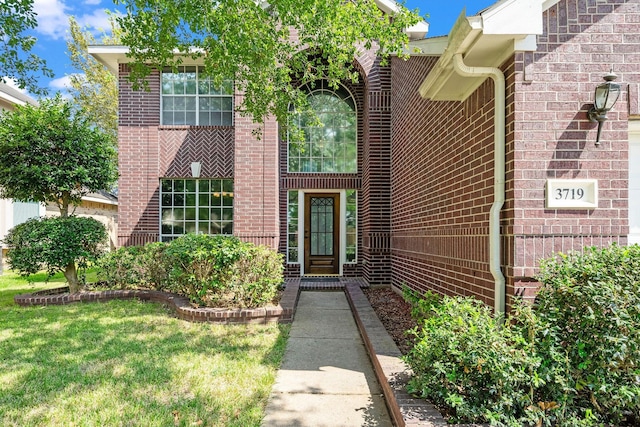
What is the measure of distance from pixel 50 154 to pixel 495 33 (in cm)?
783

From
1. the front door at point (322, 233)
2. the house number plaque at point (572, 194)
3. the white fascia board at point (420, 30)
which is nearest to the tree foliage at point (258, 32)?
the white fascia board at point (420, 30)

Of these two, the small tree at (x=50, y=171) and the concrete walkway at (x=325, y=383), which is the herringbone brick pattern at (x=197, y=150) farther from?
the concrete walkway at (x=325, y=383)

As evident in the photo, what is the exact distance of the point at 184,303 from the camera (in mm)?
6305

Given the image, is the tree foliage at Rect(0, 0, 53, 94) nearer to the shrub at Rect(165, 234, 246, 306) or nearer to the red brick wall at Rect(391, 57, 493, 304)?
the shrub at Rect(165, 234, 246, 306)

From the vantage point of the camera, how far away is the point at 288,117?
6844 millimetres

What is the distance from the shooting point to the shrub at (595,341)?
2.46 metres

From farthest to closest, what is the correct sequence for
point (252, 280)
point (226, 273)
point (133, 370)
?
point (252, 280) → point (226, 273) → point (133, 370)

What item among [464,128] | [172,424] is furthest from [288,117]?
[172,424]

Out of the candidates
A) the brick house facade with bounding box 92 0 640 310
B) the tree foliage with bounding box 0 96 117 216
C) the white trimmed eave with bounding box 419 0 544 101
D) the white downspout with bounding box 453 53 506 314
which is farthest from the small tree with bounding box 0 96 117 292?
the white downspout with bounding box 453 53 506 314

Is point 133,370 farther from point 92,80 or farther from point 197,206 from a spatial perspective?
point 92,80

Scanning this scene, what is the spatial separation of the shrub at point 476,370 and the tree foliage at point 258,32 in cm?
412

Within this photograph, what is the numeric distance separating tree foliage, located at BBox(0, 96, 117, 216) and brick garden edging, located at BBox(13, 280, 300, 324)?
1.75 metres

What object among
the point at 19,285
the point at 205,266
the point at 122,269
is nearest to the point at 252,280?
the point at 205,266

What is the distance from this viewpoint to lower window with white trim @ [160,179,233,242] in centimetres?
1004
